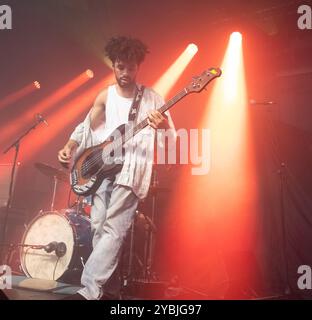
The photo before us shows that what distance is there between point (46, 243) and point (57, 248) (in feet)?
0.47

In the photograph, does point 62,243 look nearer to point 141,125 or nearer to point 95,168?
point 95,168

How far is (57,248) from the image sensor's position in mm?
3141

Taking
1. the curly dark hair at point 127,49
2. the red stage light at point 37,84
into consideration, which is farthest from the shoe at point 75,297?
the red stage light at point 37,84

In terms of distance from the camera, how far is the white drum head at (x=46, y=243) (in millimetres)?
3080

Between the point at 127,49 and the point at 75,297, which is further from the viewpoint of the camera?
the point at 127,49

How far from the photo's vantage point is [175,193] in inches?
154

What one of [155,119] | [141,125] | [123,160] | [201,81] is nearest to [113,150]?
[123,160]

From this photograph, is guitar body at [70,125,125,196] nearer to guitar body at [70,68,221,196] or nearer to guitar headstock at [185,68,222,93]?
guitar body at [70,68,221,196]

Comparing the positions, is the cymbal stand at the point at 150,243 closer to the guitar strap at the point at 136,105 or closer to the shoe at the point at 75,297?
the guitar strap at the point at 136,105

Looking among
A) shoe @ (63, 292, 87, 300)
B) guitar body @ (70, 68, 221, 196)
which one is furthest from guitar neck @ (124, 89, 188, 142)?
shoe @ (63, 292, 87, 300)

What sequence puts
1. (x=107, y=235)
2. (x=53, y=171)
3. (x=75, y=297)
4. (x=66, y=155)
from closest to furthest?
(x=75, y=297) → (x=107, y=235) → (x=66, y=155) → (x=53, y=171)

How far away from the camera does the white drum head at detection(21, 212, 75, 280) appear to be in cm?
308

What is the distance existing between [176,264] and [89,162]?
152cm
